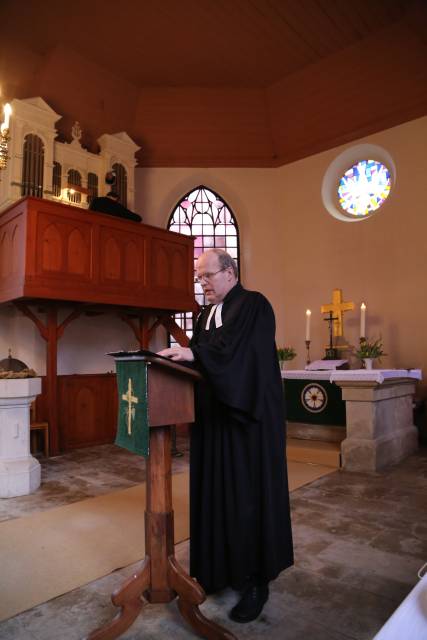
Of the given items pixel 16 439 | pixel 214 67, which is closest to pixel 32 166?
pixel 214 67

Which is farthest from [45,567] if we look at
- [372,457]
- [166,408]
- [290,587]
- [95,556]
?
[372,457]

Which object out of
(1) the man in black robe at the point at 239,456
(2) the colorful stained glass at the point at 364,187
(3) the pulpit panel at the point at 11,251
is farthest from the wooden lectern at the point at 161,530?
(2) the colorful stained glass at the point at 364,187

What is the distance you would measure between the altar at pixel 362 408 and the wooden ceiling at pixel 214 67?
5.46m

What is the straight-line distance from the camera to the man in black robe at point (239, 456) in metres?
2.21

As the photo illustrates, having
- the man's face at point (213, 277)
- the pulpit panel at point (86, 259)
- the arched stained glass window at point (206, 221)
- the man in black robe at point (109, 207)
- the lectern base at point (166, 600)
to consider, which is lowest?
the lectern base at point (166, 600)

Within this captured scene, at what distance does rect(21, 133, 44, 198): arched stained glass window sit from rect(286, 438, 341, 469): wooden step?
599 cm

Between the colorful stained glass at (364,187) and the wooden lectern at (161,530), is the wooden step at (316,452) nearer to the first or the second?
the wooden lectern at (161,530)

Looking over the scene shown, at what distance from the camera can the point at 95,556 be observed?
3.16 m

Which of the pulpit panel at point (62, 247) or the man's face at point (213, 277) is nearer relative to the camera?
the man's face at point (213, 277)

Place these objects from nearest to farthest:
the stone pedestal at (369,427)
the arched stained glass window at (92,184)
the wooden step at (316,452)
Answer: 1. the stone pedestal at (369,427)
2. the wooden step at (316,452)
3. the arched stained glass window at (92,184)

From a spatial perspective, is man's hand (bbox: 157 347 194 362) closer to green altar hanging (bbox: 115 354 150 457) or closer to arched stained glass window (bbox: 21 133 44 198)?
green altar hanging (bbox: 115 354 150 457)

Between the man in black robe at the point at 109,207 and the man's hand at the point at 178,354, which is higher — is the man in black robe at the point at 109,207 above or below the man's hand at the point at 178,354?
above

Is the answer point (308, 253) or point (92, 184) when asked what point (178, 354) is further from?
point (308, 253)

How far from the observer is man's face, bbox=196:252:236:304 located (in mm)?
Result: 2465
